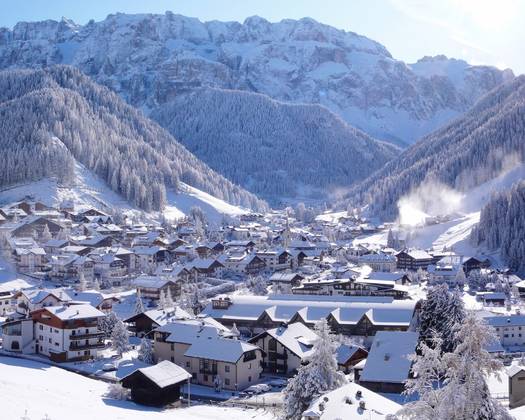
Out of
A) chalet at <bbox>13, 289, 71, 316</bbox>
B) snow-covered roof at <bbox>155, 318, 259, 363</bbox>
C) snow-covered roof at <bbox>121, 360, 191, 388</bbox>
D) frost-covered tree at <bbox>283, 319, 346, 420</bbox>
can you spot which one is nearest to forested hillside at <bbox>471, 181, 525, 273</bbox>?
snow-covered roof at <bbox>155, 318, 259, 363</bbox>

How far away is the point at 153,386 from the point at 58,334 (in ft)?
44.8

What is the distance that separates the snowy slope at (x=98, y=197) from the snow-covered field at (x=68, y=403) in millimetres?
87053

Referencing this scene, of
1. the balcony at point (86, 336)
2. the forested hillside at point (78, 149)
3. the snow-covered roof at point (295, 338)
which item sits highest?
the forested hillside at point (78, 149)

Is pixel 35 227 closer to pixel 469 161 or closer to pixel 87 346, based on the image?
pixel 87 346

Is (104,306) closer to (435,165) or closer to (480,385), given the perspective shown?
(480,385)

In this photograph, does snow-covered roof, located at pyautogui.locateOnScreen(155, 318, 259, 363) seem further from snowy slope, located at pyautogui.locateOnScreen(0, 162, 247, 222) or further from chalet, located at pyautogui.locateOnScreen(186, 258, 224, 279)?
snowy slope, located at pyautogui.locateOnScreen(0, 162, 247, 222)

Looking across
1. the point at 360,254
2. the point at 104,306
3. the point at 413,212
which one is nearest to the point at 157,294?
the point at 104,306

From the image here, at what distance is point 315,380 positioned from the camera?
33875 millimetres

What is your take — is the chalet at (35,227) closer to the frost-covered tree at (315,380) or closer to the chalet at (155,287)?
the chalet at (155,287)

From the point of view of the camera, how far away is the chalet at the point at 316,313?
189 feet

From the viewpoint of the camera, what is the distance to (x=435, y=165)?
18512cm

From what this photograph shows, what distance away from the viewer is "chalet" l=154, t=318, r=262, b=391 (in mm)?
44969

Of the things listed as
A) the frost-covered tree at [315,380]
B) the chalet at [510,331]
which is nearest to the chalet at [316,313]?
the chalet at [510,331]

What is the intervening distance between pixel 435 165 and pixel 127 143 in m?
81.5
